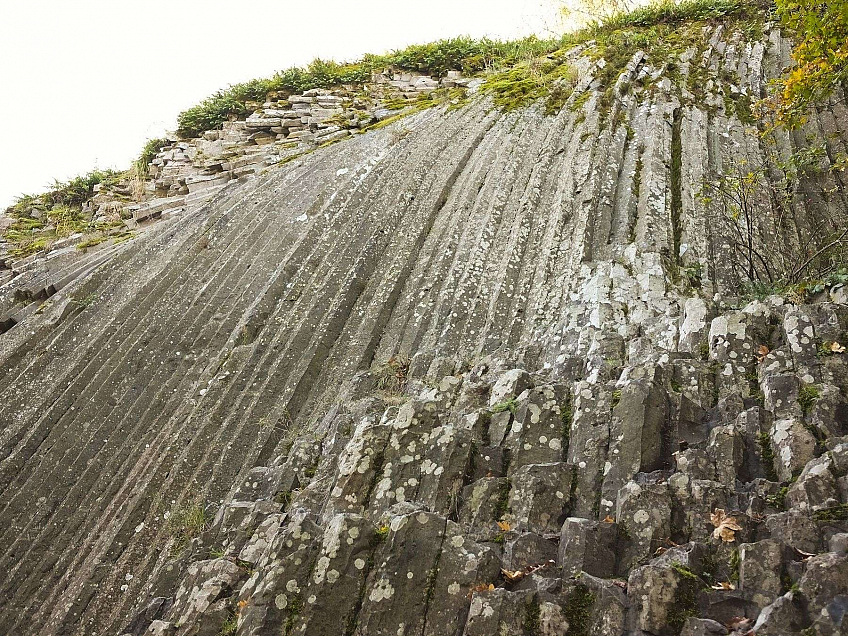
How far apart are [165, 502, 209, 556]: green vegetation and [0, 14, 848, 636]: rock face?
0.03m

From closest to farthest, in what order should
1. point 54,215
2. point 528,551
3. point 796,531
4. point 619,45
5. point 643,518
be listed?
point 796,531, point 643,518, point 528,551, point 619,45, point 54,215

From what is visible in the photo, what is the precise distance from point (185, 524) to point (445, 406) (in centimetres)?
382

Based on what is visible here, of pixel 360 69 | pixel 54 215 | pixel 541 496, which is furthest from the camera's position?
pixel 360 69

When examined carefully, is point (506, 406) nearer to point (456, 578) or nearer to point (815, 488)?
point (456, 578)

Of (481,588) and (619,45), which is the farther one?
(619,45)

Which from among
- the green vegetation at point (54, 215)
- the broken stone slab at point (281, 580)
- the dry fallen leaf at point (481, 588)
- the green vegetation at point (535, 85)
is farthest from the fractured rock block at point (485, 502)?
the green vegetation at point (54, 215)

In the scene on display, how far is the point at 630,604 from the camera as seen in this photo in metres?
4.24

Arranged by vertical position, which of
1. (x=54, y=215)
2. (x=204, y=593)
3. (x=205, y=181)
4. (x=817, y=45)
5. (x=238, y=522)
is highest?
(x=817, y=45)

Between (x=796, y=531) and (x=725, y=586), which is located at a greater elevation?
(x=796, y=531)

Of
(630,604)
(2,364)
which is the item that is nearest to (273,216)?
(2,364)

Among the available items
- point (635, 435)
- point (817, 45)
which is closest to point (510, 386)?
point (635, 435)

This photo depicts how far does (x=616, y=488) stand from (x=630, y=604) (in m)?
1.21

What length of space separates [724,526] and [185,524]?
6.55 metres

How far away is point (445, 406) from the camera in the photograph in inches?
293
